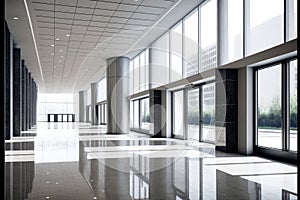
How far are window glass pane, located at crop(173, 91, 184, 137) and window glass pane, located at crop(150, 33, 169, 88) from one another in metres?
1.14

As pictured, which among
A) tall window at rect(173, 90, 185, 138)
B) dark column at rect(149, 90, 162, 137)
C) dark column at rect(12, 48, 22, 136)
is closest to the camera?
tall window at rect(173, 90, 185, 138)

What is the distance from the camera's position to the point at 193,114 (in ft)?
55.9

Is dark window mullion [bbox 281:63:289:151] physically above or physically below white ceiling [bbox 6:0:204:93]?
below

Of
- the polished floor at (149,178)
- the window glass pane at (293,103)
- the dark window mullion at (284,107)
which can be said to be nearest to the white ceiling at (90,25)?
the dark window mullion at (284,107)

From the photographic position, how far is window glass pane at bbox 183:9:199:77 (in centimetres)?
1521

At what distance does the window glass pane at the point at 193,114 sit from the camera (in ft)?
53.8

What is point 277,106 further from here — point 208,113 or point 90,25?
point 90,25

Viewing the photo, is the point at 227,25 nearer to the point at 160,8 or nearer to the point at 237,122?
the point at 160,8

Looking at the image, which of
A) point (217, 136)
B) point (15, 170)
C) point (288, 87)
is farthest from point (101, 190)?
point (217, 136)

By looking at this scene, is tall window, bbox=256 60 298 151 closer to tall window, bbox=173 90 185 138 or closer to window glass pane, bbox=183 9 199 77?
window glass pane, bbox=183 9 199 77

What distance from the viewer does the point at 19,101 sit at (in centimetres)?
2084

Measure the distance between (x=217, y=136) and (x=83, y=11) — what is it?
7587 millimetres

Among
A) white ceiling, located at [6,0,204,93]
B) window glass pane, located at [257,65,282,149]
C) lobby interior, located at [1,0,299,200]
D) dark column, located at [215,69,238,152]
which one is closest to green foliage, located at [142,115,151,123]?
lobby interior, located at [1,0,299,200]

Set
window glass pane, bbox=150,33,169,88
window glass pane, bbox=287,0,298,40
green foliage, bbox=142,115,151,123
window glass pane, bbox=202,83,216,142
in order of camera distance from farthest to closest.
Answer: green foliage, bbox=142,115,151,123, window glass pane, bbox=150,33,169,88, window glass pane, bbox=202,83,216,142, window glass pane, bbox=287,0,298,40
